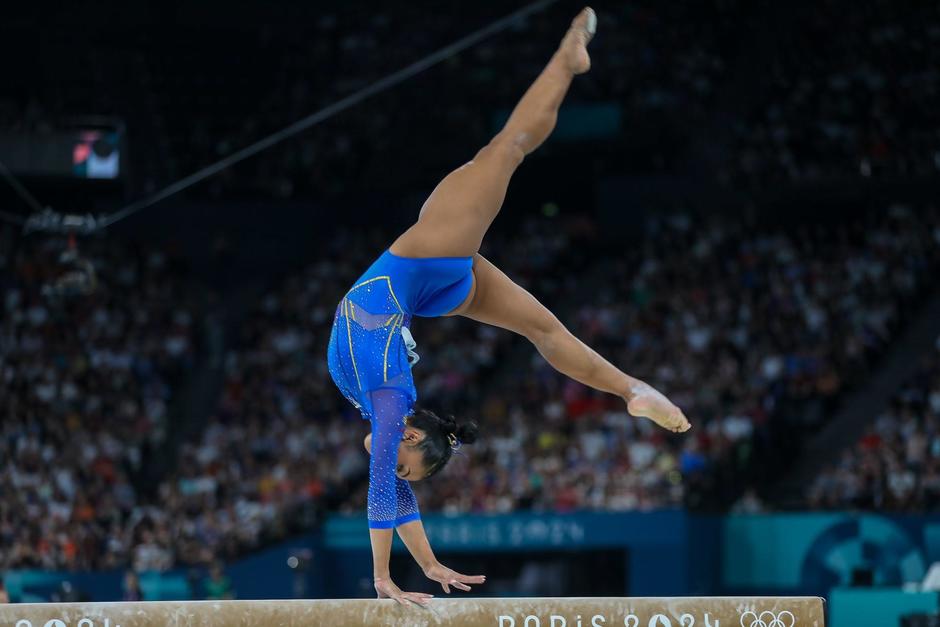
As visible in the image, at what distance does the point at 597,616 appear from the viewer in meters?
4.94

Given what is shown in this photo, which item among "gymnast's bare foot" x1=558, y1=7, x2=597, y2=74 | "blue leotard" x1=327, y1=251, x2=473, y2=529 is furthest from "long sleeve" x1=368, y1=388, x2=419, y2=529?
"gymnast's bare foot" x1=558, y1=7, x2=597, y2=74

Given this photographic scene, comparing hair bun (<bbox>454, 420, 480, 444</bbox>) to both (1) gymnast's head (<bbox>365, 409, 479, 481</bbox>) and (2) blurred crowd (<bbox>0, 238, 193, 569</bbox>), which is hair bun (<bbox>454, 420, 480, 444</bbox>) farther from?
(2) blurred crowd (<bbox>0, 238, 193, 569</bbox>)

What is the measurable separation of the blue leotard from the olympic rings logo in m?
1.38

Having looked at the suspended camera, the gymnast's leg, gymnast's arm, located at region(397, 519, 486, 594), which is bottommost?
gymnast's arm, located at region(397, 519, 486, 594)

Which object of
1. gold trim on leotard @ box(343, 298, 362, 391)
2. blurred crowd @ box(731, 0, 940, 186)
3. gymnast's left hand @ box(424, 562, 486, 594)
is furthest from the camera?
blurred crowd @ box(731, 0, 940, 186)

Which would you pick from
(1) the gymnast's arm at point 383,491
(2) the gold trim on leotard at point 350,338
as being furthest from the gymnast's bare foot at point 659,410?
(2) the gold trim on leotard at point 350,338

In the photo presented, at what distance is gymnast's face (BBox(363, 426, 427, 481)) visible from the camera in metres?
5.64

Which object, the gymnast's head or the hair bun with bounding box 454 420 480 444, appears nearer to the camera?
the gymnast's head

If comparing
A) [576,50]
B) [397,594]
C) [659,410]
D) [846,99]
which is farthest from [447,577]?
[846,99]

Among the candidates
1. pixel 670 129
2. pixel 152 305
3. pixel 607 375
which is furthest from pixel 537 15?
pixel 607 375

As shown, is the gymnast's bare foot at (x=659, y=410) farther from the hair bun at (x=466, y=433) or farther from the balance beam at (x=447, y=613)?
the balance beam at (x=447, y=613)

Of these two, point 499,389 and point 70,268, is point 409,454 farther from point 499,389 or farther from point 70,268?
point 499,389

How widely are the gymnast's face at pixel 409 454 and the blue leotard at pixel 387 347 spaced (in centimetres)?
6

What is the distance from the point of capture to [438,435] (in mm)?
5773
